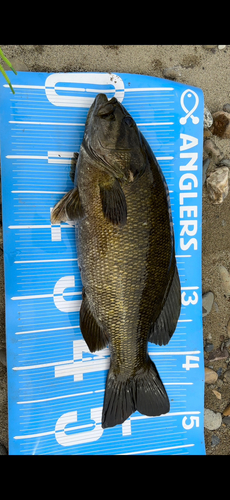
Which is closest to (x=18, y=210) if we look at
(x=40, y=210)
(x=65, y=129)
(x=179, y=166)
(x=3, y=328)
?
(x=40, y=210)

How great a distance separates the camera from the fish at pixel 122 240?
1559mm

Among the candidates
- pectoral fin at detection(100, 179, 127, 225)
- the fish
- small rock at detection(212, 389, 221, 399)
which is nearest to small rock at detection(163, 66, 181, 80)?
the fish

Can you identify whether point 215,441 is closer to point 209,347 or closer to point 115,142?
point 209,347

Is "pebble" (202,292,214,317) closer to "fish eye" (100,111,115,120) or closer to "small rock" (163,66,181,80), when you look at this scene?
"fish eye" (100,111,115,120)

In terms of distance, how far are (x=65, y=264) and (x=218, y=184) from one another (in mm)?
1206

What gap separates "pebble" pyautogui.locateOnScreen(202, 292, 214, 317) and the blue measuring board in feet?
0.53

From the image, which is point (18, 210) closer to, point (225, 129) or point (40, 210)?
point (40, 210)

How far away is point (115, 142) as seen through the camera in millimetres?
1565

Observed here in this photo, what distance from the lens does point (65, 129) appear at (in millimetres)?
1902

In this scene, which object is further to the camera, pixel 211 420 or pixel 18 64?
pixel 211 420

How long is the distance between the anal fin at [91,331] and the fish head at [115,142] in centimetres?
80

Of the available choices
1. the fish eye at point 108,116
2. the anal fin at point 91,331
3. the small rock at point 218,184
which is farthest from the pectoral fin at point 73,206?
the small rock at point 218,184

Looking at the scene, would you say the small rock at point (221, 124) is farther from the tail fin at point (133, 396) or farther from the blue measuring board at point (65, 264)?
the tail fin at point (133, 396)

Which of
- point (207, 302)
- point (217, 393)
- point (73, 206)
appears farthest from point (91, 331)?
point (217, 393)
